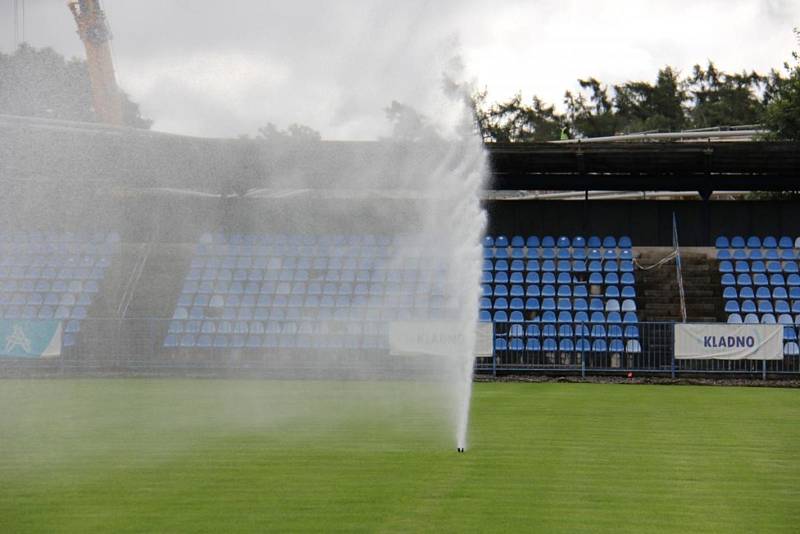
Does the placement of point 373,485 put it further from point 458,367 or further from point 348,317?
point 348,317

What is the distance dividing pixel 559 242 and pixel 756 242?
715 cm

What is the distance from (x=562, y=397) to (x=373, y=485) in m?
13.8

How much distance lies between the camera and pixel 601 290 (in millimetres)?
38906

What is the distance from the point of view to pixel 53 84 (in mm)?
80750

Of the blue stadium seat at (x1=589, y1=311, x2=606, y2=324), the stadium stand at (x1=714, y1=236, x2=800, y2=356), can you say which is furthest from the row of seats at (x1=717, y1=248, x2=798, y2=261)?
the blue stadium seat at (x1=589, y1=311, x2=606, y2=324)

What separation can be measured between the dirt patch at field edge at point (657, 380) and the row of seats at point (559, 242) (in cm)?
879

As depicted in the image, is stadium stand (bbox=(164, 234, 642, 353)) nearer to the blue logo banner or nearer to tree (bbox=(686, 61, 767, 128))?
the blue logo banner

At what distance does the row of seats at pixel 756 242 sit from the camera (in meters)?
40.9

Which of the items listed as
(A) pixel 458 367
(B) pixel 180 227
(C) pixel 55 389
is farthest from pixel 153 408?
(B) pixel 180 227

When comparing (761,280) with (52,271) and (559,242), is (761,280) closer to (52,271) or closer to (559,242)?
(559,242)

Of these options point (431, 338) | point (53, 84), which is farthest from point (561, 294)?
point (53, 84)

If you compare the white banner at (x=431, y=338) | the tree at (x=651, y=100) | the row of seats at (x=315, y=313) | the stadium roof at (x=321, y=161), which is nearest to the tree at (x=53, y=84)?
the stadium roof at (x=321, y=161)

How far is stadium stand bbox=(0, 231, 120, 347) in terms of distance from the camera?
128ft

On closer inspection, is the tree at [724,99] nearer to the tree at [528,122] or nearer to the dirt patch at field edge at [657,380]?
the tree at [528,122]
